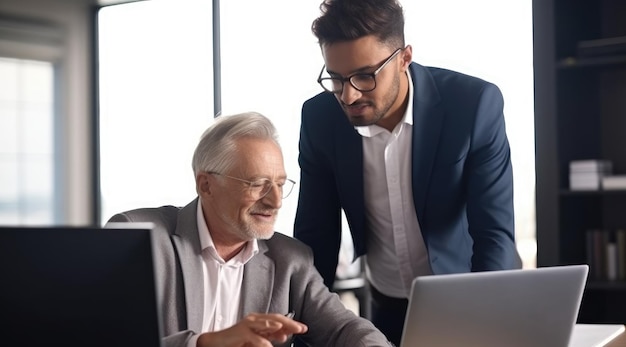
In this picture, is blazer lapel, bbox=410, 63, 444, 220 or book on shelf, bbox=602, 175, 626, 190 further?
book on shelf, bbox=602, 175, 626, 190

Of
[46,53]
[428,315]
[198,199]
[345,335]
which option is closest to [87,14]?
[46,53]

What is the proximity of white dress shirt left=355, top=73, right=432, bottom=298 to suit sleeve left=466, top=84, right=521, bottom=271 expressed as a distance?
0.18 m

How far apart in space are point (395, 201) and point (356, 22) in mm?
529

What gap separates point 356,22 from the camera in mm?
2383

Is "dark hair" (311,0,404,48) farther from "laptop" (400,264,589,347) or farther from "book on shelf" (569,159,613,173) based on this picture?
"book on shelf" (569,159,613,173)

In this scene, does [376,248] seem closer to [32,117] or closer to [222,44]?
[222,44]

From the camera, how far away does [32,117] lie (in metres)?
6.29

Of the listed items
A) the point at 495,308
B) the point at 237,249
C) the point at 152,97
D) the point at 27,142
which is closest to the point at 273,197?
the point at 237,249

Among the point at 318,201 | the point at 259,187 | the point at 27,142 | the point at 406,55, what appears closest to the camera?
the point at 259,187

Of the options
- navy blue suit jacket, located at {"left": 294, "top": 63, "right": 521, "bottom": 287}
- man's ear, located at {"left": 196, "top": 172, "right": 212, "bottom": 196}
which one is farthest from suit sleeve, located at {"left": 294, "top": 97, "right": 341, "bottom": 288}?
man's ear, located at {"left": 196, "top": 172, "right": 212, "bottom": 196}

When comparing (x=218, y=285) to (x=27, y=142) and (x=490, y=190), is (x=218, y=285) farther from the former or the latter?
(x=27, y=142)

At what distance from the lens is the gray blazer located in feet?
7.38

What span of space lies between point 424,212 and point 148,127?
13.4ft

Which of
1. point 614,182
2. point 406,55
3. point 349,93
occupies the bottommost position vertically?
point 614,182
